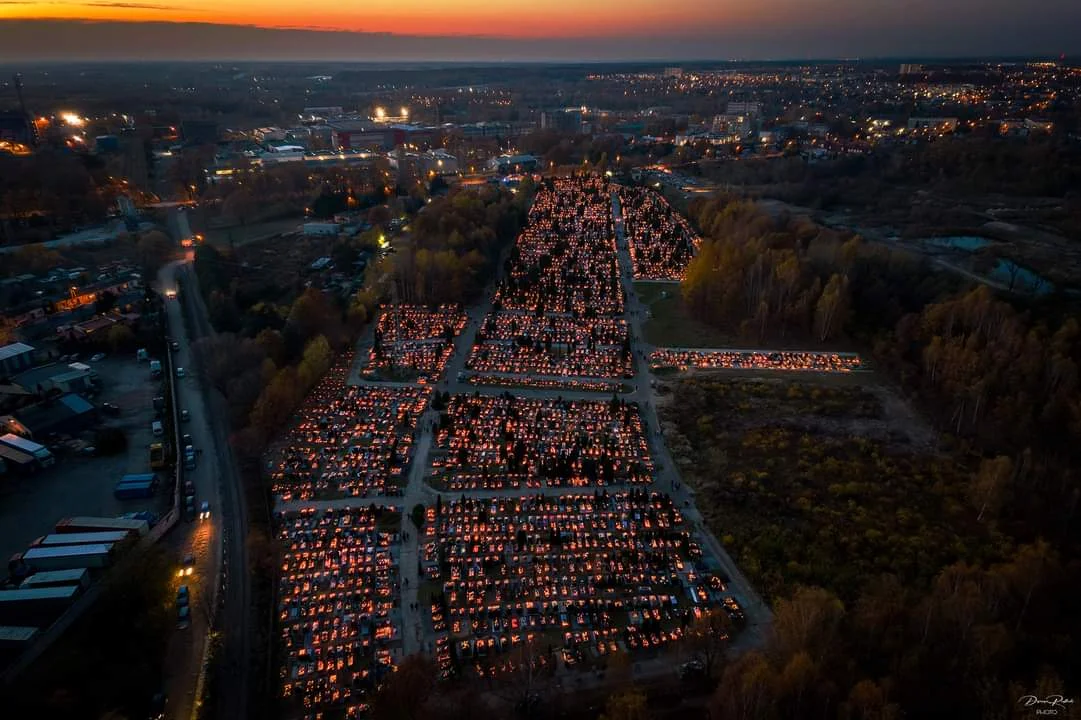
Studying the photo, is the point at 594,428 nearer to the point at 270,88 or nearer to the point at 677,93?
Answer: the point at 677,93

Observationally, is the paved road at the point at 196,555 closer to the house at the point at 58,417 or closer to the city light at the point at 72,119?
the house at the point at 58,417

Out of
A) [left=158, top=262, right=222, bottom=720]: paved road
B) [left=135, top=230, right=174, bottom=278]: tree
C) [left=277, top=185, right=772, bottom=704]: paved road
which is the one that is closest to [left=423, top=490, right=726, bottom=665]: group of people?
[left=277, top=185, right=772, bottom=704]: paved road

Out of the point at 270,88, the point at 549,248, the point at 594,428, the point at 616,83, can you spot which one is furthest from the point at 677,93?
the point at 594,428

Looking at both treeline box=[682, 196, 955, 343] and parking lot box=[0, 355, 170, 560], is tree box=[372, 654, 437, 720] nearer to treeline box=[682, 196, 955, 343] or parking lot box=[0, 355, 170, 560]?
parking lot box=[0, 355, 170, 560]

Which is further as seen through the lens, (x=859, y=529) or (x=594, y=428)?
(x=594, y=428)

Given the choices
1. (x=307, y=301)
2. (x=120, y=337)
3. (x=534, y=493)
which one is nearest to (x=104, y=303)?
(x=120, y=337)

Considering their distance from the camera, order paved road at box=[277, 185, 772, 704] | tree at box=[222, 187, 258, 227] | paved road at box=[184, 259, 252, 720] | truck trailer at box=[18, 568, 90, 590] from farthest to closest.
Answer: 1. tree at box=[222, 187, 258, 227]
2. truck trailer at box=[18, 568, 90, 590]
3. paved road at box=[277, 185, 772, 704]
4. paved road at box=[184, 259, 252, 720]

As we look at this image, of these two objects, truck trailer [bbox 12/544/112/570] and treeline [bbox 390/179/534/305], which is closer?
truck trailer [bbox 12/544/112/570]
